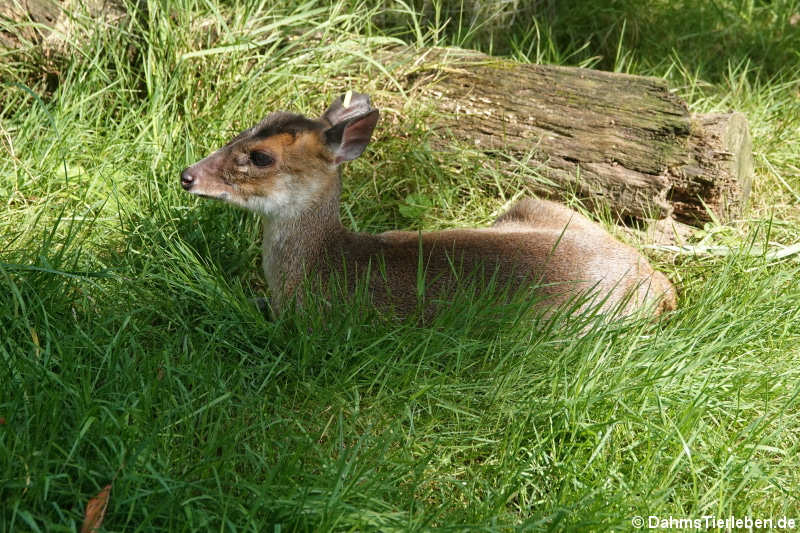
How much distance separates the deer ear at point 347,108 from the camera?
3.99m

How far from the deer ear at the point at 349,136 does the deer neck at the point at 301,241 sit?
8.2 inches

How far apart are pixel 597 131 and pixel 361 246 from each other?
5.21 feet

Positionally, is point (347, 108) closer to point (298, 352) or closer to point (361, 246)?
point (361, 246)

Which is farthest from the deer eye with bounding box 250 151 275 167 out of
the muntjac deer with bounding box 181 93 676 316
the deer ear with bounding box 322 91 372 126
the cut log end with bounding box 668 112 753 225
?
the cut log end with bounding box 668 112 753 225

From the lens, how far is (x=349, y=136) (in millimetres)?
3711

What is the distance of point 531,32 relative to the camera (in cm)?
573

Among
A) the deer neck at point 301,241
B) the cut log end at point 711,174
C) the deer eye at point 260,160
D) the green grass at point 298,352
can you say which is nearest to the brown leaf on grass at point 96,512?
the green grass at point 298,352

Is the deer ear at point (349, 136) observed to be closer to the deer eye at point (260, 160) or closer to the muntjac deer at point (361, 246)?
the muntjac deer at point (361, 246)

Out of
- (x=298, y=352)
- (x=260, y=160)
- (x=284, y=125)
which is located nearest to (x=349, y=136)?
(x=284, y=125)

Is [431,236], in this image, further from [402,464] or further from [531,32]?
[531,32]

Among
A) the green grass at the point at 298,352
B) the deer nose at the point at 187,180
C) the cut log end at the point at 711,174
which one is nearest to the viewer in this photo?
the green grass at the point at 298,352

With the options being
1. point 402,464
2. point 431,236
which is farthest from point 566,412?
point 431,236

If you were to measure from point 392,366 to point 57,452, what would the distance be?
1.08 m

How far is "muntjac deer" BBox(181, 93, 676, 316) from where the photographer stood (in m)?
3.47
